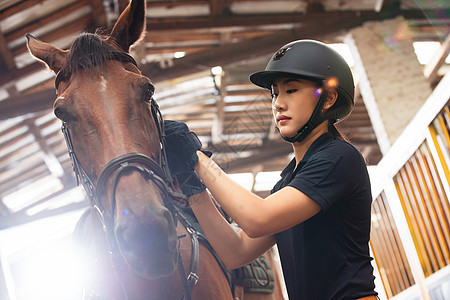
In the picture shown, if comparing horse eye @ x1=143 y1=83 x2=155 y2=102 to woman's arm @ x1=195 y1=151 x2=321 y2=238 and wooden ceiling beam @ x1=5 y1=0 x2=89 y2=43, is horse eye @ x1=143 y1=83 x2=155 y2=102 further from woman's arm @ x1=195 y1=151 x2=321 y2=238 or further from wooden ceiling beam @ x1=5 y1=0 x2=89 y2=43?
wooden ceiling beam @ x1=5 y1=0 x2=89 y2=43

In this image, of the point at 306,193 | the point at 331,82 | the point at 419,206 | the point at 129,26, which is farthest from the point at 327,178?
the point at 419,206

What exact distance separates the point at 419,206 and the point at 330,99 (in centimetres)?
215

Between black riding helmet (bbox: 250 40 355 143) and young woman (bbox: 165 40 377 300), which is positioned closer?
young woman (bbox: 165 40 377 300)

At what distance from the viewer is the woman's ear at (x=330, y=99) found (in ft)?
5.74

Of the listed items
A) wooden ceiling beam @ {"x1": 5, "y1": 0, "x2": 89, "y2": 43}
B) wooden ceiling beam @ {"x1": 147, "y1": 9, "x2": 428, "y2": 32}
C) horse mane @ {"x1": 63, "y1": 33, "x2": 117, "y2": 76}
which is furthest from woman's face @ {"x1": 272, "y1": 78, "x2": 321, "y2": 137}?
wooden ceiling beam @ {"x1": 147, "y1": 9, "x2": 428, "y2": 32}

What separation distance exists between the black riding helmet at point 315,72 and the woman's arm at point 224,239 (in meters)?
0.41

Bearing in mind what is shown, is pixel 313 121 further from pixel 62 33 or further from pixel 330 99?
pixel 62 33

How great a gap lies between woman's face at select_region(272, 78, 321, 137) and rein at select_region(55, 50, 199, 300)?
0.43 metres

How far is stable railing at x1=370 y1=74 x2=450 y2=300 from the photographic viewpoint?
119 inches

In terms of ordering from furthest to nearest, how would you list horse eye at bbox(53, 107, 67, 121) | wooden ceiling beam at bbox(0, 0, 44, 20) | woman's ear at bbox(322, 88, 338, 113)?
wooden ceiling beam at bbox(0, 0, 44, 20) → woman's ear at bbox(322, 88, 338, 113) → horse eye at bbox(53, 107, 67, 121)

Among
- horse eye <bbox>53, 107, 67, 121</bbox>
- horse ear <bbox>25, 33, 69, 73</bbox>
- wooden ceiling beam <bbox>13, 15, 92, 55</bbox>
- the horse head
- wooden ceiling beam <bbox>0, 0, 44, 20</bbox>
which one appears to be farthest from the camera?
wooden ceiling beam <bbox>13, 15, 92, 55</bbox>

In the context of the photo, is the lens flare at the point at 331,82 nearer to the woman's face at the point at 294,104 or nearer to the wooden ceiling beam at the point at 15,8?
the woman's face at the point at 294,104

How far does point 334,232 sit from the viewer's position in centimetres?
152

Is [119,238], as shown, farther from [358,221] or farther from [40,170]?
[40,170]
